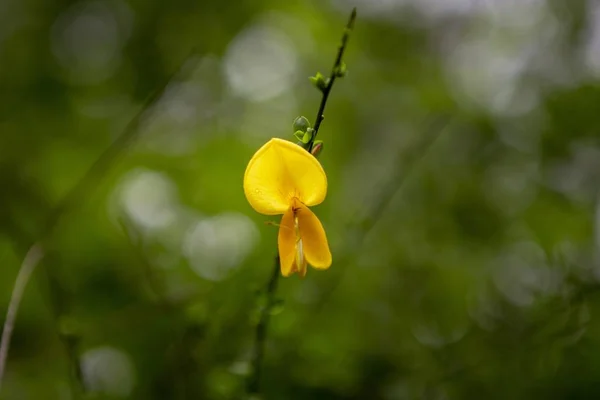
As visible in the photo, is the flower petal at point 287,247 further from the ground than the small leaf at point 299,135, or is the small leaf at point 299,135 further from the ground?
the small leaf at point 299,135

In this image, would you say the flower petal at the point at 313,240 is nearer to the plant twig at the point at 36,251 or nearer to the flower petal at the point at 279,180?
the flower petal at the point at 279,180

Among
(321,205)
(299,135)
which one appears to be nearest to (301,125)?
(299,135)

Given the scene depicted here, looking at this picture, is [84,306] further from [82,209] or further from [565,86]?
[565,86]

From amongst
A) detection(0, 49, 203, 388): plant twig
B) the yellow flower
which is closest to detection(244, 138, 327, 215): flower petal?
the yellow flower

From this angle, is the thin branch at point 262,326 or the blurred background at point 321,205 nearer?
the thin branch at point 262,326

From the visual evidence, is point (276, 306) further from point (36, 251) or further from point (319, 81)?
point (36, 251)

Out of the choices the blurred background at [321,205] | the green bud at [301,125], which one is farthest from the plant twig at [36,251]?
the green bud at [301,125]

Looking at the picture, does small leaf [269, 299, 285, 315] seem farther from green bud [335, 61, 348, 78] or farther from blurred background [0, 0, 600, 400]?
green bud [335, 61, 348, 78]
